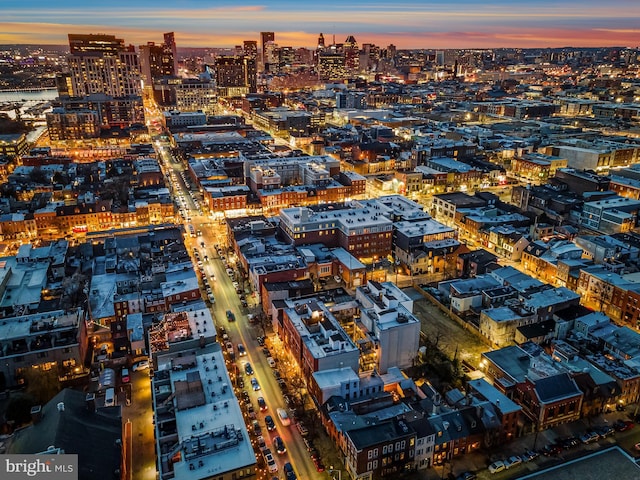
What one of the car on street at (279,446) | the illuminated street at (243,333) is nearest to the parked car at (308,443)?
the illuminated street at (243,333)

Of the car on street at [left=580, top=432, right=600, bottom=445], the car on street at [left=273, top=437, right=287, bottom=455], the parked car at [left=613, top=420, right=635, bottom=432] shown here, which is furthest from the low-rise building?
the parked car at [left=613, top=420, right=635, bottom=432]

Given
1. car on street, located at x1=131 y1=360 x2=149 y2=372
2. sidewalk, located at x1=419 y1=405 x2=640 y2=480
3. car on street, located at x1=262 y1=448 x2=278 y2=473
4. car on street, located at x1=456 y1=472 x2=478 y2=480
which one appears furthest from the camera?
car on street, located at x1=131 y1=360 x2=149 y2=372

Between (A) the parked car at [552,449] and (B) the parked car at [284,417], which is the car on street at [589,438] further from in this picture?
(B) the parked car at [284,417]

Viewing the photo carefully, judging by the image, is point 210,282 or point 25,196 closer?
point 210,282

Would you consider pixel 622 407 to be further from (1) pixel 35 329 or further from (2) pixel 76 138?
(2) pixel 76 138

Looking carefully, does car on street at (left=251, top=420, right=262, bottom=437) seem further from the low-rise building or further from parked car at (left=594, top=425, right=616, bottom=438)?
parked car at (left=594, top=425, right=616, bottom=438)

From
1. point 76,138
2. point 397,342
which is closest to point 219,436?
point 397,342
